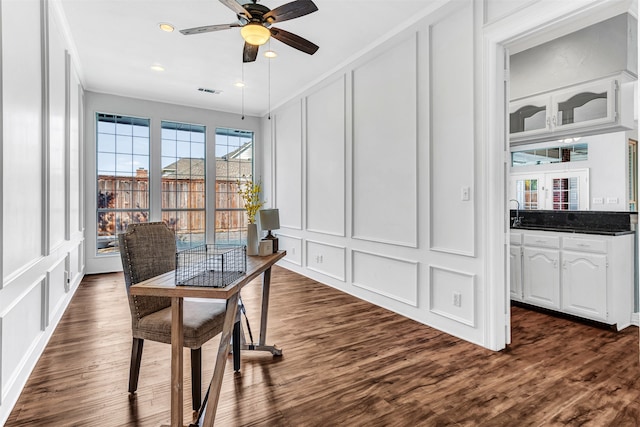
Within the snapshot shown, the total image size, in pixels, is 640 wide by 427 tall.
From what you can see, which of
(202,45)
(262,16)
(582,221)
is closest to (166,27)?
(202,45)

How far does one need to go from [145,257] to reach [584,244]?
381cm

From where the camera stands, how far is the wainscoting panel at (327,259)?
183 inches

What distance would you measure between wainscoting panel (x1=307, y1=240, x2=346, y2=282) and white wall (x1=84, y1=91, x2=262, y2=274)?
2.31 m

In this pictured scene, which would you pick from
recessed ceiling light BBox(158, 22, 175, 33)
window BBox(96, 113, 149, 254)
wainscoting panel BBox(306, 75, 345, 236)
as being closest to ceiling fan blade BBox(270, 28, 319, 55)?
recessed ceiling light BBox(158, 22, 175, 33)

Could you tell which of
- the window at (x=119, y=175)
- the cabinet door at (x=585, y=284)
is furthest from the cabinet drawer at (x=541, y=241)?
the window at (x=119, y=175)

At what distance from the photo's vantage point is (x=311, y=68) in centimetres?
460

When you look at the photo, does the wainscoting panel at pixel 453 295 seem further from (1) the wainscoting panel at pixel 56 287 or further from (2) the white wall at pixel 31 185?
(1) the wainscoting panel at pixel 56 287

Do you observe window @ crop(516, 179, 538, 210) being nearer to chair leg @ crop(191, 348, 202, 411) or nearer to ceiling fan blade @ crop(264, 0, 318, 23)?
ceiling fan blade @ crop(264, 0, 318, 23)

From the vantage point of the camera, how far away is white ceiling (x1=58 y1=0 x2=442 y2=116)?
125 inches

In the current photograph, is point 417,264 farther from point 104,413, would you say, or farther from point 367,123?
point 104,413

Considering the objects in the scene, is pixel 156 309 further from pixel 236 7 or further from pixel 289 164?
pixel 289 164

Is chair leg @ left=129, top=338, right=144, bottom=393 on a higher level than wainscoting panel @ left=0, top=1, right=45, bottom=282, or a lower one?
lower

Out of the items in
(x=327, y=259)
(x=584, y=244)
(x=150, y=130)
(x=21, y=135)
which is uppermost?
(x=150, y=130)

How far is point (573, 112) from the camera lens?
12.4 ft
